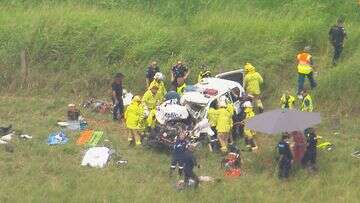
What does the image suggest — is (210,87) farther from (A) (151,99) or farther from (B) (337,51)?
(B) (337,51)

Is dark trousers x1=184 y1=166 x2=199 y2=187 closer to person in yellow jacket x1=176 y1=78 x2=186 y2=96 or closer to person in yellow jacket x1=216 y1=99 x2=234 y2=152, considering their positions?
person in yellow jacket x1=216 y1=99 x2=234 y2=152

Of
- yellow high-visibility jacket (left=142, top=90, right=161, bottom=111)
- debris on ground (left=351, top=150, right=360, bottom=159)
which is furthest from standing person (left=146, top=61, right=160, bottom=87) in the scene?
debris on ground (left=351, top=150, right=360, bottom=159)

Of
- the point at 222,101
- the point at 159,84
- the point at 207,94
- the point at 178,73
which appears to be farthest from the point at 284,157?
the point at 178,73

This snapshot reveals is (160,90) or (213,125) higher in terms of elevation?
(160,90)

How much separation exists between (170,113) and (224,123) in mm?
1566

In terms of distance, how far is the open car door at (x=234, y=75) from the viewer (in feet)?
68.9

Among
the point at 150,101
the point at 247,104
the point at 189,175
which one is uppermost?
the point at 247,104

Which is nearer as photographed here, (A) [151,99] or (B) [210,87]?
(A) [151,99]

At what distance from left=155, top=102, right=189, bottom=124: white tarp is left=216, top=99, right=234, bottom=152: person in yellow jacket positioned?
3.23ft

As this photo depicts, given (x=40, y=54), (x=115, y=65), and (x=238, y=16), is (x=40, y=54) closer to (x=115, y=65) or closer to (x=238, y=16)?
(x=115, y=65)

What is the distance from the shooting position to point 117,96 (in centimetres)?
2038

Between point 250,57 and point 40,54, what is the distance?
25.5 ft

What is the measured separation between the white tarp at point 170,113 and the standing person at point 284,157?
318 centimetres

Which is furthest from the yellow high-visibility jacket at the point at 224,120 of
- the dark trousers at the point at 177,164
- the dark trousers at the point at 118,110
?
the dark trousers at the point at 118,110
